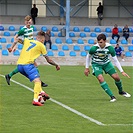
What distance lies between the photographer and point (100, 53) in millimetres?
14430

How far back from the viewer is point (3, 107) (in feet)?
42.4

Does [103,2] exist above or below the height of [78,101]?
above

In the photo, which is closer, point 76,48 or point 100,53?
point 100,53

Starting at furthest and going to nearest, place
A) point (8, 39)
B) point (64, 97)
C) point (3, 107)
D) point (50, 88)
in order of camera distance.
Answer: point (8, 39), point (50, 88), point (64, 97), point (3, 107)

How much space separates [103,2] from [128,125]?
42.5m

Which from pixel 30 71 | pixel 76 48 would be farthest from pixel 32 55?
pixel 76 48

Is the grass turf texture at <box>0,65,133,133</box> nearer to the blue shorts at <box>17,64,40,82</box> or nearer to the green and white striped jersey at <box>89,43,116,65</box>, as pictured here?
the blue shorts at <box>17,64,40,82</box>

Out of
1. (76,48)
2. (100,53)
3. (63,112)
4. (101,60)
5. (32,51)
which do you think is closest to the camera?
(63,112)

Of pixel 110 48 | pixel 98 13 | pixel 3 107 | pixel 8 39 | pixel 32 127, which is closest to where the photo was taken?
pixel 32 127

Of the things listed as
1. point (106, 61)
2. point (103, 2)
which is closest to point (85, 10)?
point (103, 2)

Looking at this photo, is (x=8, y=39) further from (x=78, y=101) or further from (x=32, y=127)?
(x=32, y=127)

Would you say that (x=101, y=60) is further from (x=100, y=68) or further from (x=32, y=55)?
(x=32, y=55)

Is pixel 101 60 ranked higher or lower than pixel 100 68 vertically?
higher

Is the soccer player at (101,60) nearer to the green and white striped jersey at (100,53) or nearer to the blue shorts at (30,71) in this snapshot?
the green and white striped jersey at (100,53)
